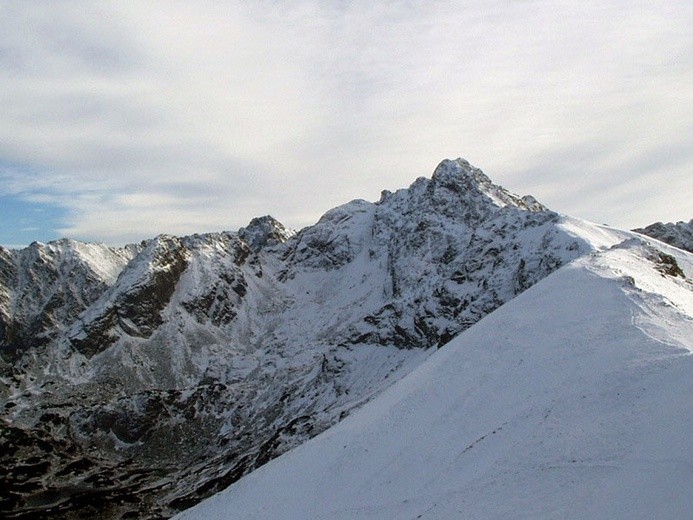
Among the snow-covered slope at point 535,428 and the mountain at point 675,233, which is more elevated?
the mountain at point 675,233

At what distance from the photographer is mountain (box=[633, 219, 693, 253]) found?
177875mm

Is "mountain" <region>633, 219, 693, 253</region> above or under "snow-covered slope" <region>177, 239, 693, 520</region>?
above

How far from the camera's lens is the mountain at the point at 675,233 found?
584 feet

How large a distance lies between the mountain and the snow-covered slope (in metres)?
141

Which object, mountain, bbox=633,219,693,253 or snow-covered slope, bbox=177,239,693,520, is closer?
snow-covered slope, bbox=177,239,693,520

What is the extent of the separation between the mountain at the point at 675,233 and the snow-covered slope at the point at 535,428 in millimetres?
141272

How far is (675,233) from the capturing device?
183250 millimetres

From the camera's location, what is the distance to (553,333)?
43344mm

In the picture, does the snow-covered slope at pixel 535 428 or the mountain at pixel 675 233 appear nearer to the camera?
the snow-covered slope at pixel 535 428

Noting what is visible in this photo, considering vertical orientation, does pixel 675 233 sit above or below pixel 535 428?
above

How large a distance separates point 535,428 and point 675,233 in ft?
599

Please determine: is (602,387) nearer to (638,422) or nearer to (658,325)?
(638,422)

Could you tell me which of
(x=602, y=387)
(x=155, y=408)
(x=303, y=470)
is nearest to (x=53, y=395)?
(x=155, y=408)

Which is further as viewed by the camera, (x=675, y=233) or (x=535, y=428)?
(x=675, y=233)
